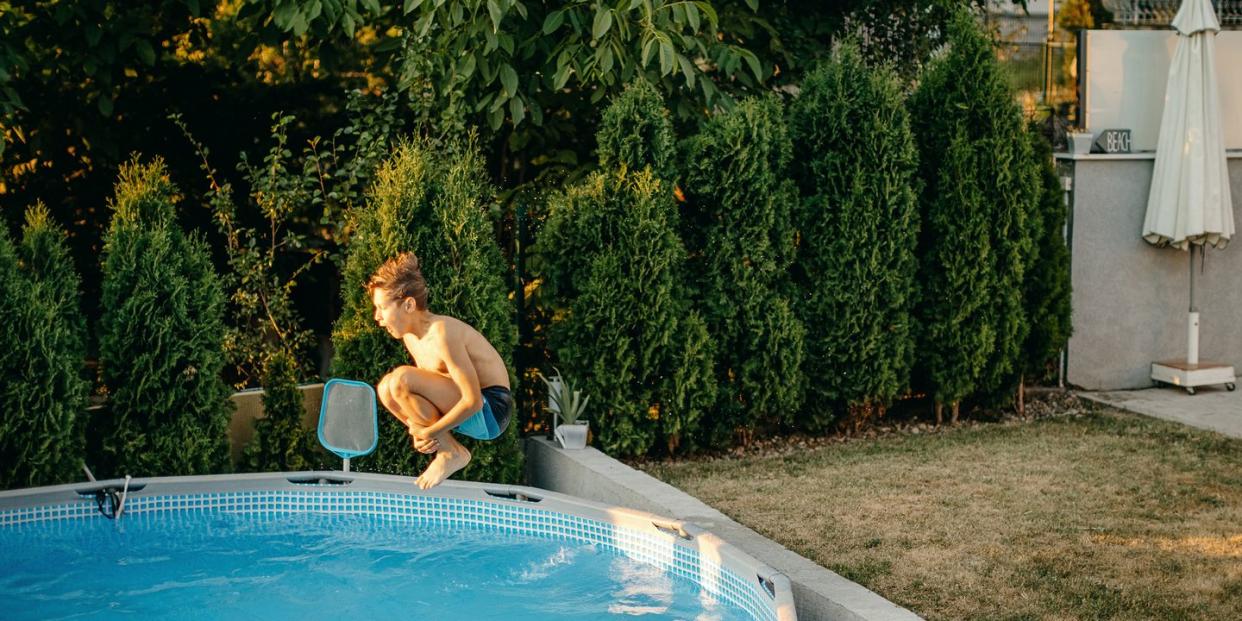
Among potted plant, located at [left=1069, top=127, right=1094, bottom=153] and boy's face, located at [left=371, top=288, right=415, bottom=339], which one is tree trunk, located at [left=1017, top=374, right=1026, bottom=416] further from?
boy's face, located at [left=371, top=288, right=415, bottom=339]

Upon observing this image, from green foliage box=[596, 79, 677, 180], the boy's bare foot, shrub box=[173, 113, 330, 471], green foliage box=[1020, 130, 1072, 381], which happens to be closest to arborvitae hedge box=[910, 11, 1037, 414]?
green foliage box=[1020, 130, 1072, 381]

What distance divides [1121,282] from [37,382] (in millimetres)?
8180

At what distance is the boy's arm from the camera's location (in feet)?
20.3

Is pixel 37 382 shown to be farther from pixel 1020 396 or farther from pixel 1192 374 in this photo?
pixel 1192 374

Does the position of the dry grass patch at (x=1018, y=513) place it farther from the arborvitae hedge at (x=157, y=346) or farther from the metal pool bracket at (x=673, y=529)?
the arborvitae hedge at (x=157, y=346)

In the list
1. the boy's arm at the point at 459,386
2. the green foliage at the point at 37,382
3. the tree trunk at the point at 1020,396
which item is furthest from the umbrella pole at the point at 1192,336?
the green foliage at the point at 37,382

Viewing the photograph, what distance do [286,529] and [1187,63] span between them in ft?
25.2

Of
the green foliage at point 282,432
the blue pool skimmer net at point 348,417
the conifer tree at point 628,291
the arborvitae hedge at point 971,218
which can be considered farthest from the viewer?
the arborvitae hedge at point 971,218

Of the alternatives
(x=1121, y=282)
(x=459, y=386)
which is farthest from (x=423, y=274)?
(x=1121, y=282)

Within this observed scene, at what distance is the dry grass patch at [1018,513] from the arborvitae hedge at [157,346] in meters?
2.89

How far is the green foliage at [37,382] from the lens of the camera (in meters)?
7.53

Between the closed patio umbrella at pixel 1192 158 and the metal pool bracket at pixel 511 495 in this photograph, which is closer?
the metal pool bracket at pixel 511 495

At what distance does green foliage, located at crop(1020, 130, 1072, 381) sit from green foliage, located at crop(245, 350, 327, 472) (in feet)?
17.5

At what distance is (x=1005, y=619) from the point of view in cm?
568
